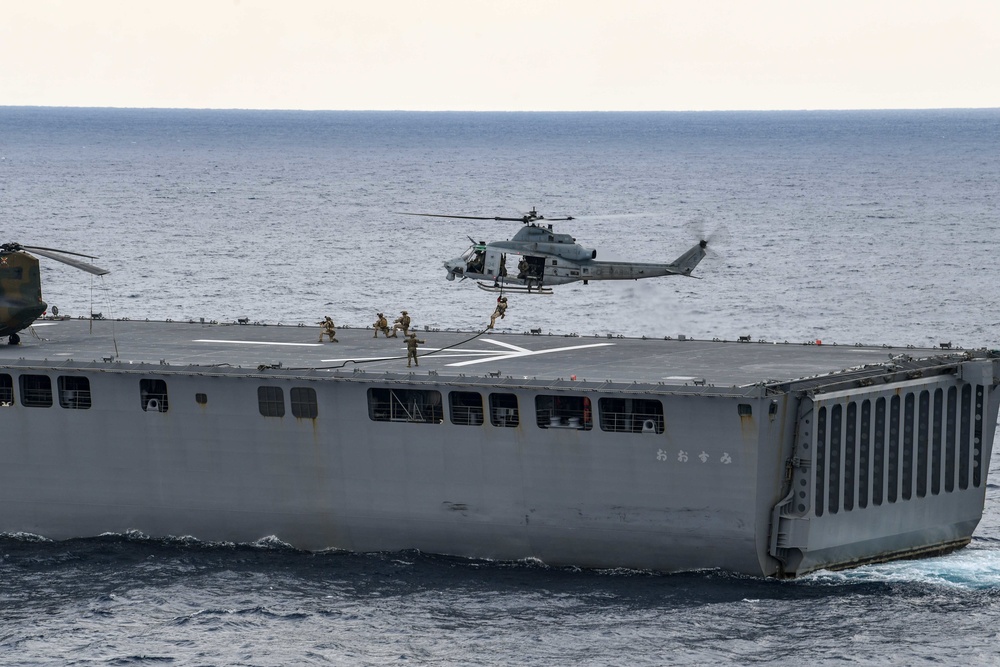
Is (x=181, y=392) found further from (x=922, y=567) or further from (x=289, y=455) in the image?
(x=922, y=567)

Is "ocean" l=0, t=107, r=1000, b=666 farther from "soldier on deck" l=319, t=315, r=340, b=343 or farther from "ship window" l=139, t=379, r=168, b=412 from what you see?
"soldier on deck" l=319, t=315, r=340, b=343

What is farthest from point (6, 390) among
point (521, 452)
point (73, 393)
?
point (521, 452)

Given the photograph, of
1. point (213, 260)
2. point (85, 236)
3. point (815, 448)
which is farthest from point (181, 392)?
point (85, 236)

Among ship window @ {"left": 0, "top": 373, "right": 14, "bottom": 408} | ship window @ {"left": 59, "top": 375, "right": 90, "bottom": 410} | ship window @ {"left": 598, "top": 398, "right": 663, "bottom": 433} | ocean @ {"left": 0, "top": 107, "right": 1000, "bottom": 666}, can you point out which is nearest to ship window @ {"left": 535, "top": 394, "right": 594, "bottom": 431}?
ship window @ {"left": 598, "top": 398, "right": 663, "bottom": 433}

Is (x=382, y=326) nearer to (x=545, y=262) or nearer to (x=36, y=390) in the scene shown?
(x=545, y=262)

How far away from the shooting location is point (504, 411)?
1906 inches

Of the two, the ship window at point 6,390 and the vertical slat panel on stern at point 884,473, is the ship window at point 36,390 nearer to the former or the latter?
the ship window at point 6,390

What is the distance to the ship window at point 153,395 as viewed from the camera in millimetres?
51469

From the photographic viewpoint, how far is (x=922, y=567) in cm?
4888

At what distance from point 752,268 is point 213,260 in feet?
142

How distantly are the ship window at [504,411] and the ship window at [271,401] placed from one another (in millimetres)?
7247

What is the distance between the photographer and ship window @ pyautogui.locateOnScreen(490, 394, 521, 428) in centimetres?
4825

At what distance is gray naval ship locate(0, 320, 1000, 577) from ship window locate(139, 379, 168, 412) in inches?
3.1

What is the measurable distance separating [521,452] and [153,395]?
1324 cm
